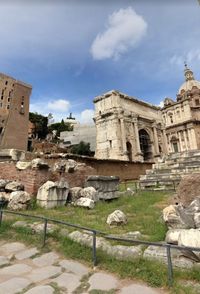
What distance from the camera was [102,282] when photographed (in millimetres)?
2896

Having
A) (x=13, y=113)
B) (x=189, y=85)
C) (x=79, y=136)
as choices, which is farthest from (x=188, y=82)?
(x=13, y=113)

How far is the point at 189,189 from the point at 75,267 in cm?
369

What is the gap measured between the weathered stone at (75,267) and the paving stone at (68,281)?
0.38 feet

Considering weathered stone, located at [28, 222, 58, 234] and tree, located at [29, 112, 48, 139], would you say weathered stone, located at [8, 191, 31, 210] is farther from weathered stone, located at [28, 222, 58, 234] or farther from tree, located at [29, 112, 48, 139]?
tree, located at [29, 112, 48, 139]

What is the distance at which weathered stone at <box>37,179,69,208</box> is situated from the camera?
23.0 feet

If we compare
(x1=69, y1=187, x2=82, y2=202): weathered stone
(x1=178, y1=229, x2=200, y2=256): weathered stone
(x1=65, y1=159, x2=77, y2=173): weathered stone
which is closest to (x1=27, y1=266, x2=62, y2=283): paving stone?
(x1=178, y1=229, x2=200, y2=256): weathered stone

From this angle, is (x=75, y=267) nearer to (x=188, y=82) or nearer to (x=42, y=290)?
(x=42, y=290)

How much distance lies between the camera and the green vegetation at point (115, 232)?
290 cm

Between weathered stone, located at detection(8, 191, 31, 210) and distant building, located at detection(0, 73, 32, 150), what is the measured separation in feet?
141

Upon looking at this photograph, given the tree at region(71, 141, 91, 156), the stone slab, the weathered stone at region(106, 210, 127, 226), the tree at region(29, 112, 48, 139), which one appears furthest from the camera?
the tree at region(29, 112, 48, 139)

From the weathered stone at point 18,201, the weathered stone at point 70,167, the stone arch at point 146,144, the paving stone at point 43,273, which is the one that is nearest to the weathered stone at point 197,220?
the paving stone at point 43,273

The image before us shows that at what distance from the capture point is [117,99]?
97.2 ft

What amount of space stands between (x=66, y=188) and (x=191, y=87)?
66813 mm

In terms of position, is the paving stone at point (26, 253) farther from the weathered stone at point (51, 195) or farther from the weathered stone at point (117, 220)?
the weathered stone at point (51, 195)
